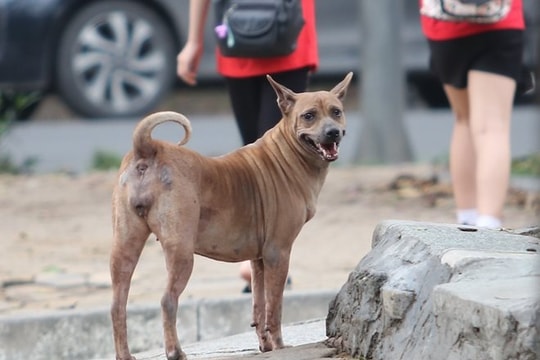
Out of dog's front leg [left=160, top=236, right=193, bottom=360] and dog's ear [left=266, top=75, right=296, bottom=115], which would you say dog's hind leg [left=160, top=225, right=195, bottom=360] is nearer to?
dog's front leg [left=160, top=236, right=193, bottom=360]

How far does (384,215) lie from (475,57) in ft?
6.93

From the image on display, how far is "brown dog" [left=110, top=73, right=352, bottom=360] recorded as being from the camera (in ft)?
13.0

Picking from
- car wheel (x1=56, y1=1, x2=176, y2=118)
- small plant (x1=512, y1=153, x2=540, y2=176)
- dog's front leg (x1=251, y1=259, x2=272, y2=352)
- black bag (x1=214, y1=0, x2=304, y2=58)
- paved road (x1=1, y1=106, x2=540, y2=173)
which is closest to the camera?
dog's front leg (x1=251, y1=259, x2=272, y2=352)

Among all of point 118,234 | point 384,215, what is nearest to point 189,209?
point 118,234

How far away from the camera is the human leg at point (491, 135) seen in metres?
5.79

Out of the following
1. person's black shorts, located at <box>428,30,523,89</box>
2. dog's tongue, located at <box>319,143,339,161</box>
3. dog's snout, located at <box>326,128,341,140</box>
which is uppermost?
dog's snout, located at <box>326,128,341,140</box>

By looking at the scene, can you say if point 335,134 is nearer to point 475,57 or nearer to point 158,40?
point 475,57

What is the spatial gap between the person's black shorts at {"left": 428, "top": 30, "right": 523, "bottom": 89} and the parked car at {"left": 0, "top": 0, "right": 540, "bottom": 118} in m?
5.49

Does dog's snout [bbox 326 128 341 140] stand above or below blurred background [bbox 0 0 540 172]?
above

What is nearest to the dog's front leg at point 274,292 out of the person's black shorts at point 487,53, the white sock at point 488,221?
the white sock at point 488,221

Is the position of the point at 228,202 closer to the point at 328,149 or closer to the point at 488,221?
the point at 328,149

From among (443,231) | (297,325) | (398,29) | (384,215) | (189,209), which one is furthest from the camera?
(398,29)

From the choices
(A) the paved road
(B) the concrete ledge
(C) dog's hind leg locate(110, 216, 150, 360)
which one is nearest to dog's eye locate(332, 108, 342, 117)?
(C) dog's hind leg locate(110, 216, 150, 360)

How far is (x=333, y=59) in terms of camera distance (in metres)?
12.7
